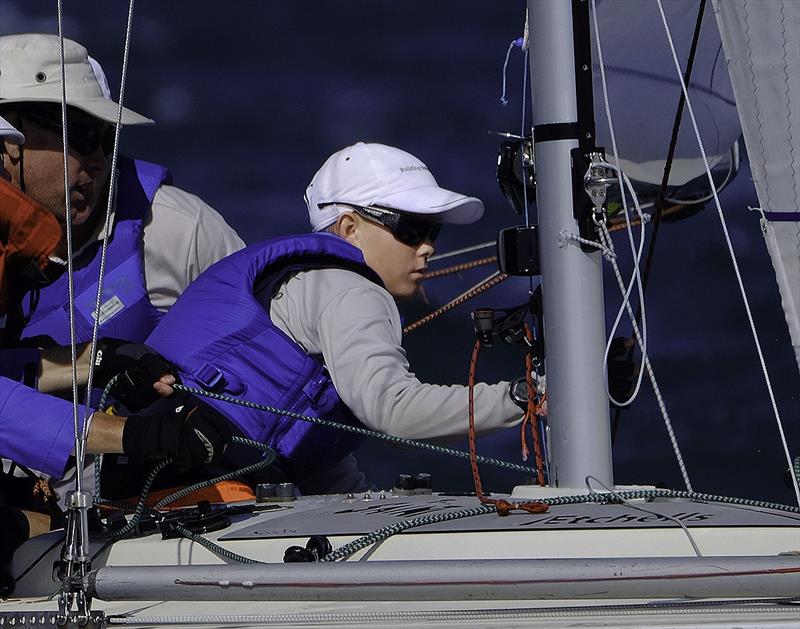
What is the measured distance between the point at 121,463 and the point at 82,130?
0.74 metres

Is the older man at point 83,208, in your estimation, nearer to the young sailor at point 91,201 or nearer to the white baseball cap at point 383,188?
the young sailor at point 91,201

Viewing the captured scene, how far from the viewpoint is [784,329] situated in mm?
4770

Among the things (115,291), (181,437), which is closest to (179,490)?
(181,437)

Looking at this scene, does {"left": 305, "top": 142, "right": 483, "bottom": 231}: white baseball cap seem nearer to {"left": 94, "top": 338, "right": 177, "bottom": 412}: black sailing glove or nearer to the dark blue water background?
{"left": 94, "top": 338, "right": 177, "bottom": 412}: black sailing glove

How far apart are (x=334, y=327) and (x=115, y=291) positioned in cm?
67

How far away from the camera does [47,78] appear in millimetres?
2965

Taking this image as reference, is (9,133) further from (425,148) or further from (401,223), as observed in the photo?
(425,148)

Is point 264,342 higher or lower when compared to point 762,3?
lower

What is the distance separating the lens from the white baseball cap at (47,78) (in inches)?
116

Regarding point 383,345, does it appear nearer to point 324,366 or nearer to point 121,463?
point 324,366

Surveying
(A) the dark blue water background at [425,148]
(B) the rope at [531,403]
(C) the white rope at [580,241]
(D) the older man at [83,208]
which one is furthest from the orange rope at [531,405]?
(A) the dark blue water background at [425,148]

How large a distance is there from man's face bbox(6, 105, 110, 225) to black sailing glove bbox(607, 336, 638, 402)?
3.84ft

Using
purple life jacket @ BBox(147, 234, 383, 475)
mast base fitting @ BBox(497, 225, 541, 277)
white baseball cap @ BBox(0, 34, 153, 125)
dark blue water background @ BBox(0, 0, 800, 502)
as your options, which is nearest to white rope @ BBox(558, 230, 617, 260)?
mast base fitting @ BBox(497, 225, 541, 277)

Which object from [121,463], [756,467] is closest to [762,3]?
[121,463]
